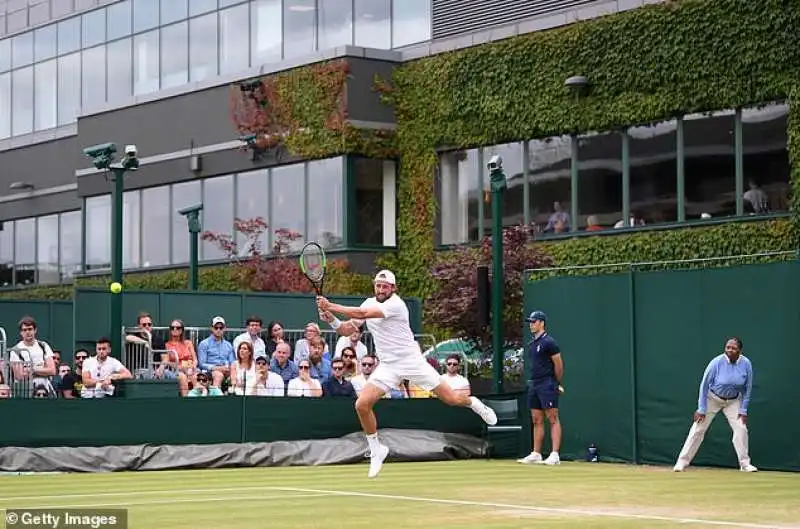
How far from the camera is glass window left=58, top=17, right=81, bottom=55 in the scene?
4831cm

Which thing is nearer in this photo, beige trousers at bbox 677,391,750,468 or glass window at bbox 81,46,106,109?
beige trousers at bbox 677,391,750,468

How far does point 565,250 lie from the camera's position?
33.2m

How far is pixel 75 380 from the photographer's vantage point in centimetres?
2462

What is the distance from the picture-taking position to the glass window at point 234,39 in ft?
135

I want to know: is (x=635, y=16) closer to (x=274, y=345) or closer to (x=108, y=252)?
(x=274, y=345)

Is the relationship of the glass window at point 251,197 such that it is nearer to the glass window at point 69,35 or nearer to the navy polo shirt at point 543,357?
the glass window at point 69,35

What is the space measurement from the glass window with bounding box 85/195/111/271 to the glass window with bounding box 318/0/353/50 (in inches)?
340

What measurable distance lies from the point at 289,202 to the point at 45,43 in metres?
15.7

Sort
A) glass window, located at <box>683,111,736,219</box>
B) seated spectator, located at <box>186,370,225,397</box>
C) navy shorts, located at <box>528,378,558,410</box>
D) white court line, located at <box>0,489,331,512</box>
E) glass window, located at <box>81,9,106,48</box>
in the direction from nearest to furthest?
1. white court line, located at <box>0,489,331,512</box>
2. navy shorts, located at <box>528,378,558,410</box>
3. seated spectator, located at <box>186,370,225,397</box>
4. glass window, located at <box>683,111,736,219</box>
5. glass window, located at <box>81,9,106,48</box>

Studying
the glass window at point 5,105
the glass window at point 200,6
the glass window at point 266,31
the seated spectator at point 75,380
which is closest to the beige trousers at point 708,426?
the seated spectator at point 75,380

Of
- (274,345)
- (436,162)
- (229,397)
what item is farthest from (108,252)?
(229,397)

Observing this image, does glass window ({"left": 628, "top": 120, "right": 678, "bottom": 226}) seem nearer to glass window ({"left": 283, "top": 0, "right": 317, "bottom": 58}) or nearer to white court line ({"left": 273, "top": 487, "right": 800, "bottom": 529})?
glass window ({"left": 283, "top": 0, "right": 317, "bottom": 58})

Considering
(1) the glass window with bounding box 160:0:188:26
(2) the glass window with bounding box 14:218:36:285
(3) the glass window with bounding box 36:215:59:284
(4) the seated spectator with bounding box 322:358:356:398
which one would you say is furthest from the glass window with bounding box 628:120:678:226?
(2) the glass window with bounding box 14:218:36:285

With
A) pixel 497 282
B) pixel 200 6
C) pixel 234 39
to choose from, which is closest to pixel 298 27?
pixel 234 39
